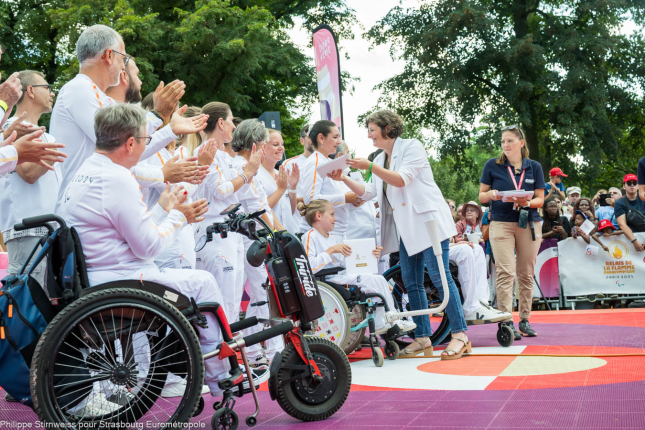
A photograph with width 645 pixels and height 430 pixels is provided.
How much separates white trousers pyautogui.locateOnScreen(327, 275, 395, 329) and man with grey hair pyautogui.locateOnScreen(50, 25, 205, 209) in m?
2.27

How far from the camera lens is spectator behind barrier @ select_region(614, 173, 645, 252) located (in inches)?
421

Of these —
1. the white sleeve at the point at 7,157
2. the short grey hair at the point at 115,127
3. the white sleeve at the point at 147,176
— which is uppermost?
the short grey hair at the point at 115,127

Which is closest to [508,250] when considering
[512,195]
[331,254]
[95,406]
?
[512,195]

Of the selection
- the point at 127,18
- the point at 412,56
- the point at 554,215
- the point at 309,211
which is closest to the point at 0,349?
the point at 309,211

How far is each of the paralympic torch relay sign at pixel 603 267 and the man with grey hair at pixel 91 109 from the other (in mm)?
8599

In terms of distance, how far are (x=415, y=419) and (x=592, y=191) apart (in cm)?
2352

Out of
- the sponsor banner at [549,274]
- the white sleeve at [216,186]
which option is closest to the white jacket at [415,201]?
the white sleeve at [216,186]

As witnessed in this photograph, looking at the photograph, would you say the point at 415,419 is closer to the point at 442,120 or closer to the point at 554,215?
the point at 554,215

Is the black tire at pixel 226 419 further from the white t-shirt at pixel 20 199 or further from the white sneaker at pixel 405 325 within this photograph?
the white sneaker at pixel 405 325

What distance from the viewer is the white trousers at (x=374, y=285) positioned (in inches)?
229

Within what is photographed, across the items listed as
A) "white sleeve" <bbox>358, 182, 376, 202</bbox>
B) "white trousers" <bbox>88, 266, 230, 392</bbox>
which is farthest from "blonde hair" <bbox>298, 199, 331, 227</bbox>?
"white trousers" <bbox>88, 266, 230, 392</bbox>

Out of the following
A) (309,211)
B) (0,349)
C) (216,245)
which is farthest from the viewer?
(309,211)

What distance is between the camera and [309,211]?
6227 mm

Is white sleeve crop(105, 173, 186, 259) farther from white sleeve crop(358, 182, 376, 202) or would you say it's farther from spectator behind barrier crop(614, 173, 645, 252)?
spectator behind barrier crop(614, 173, 645, 252)
